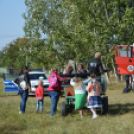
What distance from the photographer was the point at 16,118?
10289 mm

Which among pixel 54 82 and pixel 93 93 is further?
pixel 54 82

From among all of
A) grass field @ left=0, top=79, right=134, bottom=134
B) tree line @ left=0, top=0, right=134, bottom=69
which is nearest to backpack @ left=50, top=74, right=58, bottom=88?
grass field @ left=0, top=79, right=134, bottom=134

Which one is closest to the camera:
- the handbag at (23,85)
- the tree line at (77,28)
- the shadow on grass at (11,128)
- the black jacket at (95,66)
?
the shadow on grass at (11,128)

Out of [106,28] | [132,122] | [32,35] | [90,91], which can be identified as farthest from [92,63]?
[32,35]

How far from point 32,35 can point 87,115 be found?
87.2 feet

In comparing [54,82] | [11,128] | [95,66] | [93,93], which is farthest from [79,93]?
[11,128]

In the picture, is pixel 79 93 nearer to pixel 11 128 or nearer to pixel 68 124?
pixel 68 124

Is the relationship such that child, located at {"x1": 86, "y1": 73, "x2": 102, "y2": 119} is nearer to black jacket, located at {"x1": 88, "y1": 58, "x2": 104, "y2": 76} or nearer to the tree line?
black jacket, located at {"x1": 88, "y1": 58, "x2": 104, "y2": 76}

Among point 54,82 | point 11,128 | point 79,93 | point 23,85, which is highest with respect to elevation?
point 54,82

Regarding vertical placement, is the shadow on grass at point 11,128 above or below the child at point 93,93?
below

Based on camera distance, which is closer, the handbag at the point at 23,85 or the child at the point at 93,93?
the child at the point at 93,93

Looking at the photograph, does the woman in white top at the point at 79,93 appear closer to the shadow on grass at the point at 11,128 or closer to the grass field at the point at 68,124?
the grass field at the point at 68,124

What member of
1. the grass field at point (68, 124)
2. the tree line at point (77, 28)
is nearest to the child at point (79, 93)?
the grass field at point (68, 124)

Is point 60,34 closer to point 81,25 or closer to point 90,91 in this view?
point 81,25
